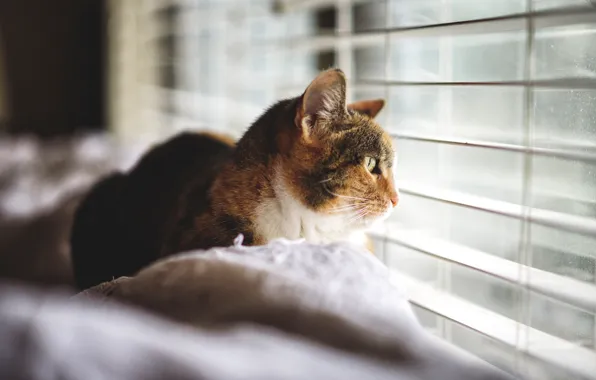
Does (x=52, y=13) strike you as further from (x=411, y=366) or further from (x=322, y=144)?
(x=411, y=366)

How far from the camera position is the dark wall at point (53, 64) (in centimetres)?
357

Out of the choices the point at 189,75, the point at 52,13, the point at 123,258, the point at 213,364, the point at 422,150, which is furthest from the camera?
the point at 52,13

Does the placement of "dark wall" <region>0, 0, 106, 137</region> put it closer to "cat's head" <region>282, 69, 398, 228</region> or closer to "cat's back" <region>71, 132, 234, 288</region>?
"cat's back" <region>71, 132, 234, 288</region>

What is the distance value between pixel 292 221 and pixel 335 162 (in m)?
0.13

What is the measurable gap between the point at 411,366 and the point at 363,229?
574mm

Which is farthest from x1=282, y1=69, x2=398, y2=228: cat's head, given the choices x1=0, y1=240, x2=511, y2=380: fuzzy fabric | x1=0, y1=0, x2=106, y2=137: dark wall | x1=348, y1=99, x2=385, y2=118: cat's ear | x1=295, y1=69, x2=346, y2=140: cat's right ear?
x1=0, y1=0, x2=106, y2=137: dark wall

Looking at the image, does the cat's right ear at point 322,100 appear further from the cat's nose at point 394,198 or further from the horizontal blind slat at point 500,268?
the horizontal blind slat at point 500,268

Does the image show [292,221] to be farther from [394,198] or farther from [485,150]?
[485,150]

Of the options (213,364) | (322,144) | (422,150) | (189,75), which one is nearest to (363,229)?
(322,144)

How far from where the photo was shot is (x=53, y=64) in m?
3.64

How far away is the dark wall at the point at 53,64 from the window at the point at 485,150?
1.73 m

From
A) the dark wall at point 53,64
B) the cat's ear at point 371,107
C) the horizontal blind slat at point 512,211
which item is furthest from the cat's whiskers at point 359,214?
the dark wall at point 53,64

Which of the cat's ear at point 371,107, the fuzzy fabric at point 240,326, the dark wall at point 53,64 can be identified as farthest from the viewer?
the dark wall at point 53,64

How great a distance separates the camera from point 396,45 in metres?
1.63
